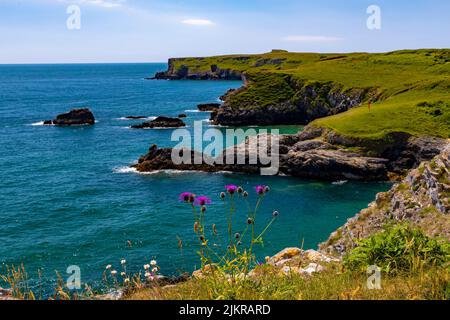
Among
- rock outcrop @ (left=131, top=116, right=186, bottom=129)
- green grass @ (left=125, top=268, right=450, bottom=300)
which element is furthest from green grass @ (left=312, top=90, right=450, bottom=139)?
green grass @ (left=125, top=268, right=450, bottom=300)

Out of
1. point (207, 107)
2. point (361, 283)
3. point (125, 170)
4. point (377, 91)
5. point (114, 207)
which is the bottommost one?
point (114, 207)

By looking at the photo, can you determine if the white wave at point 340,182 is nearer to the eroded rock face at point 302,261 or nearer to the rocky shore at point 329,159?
the rocky shore at point 329,159

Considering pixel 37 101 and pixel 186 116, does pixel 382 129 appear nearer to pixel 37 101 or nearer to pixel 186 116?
pixel 186 116

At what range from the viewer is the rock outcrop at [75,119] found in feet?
363

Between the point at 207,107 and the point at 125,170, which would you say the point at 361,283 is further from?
the point at 207,107

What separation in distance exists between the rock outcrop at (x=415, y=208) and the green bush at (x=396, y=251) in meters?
8.99

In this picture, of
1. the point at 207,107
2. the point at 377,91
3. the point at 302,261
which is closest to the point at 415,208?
the point at 302,261

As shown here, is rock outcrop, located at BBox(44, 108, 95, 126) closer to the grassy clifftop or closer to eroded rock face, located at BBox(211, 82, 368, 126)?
eroded rock face, located at BBox(211, 82, 368, 126)

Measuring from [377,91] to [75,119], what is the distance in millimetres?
74885

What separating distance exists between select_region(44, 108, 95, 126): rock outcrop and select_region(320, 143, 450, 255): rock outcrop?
9660cm

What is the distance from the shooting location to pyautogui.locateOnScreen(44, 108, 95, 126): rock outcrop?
111 meters

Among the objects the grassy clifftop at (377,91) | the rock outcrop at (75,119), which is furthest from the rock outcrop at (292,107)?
the rock outcrop at (75,119)

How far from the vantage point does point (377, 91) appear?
10238 centimetres

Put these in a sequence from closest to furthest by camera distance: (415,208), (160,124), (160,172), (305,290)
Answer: (305,290), (415,208), (160,172), (160,124)
